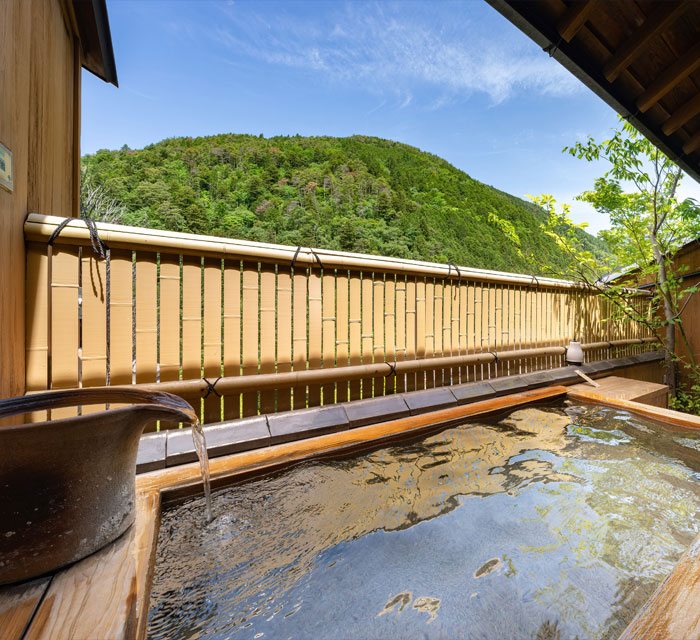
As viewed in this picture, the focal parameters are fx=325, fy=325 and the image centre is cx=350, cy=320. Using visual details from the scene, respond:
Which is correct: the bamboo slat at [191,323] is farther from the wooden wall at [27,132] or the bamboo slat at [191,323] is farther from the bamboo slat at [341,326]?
the bamboo slat at [341,326]

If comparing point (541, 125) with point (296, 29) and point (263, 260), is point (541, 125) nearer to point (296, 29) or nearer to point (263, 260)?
point (296, 29)

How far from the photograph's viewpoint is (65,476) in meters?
0.80

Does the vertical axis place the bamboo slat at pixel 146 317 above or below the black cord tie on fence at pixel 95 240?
below

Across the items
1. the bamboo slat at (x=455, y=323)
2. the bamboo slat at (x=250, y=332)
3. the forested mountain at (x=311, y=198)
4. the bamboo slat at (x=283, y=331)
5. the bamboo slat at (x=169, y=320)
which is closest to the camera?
the bamboo slat at (x=169, y=320)

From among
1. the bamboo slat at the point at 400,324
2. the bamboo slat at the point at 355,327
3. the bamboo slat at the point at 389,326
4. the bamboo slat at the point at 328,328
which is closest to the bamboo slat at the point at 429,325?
the bamboo slat at the point at 400,324

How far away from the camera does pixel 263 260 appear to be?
1.95 metres

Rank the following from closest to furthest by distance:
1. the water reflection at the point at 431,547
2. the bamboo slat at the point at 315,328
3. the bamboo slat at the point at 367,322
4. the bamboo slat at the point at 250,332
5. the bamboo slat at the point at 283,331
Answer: the water reflection at the point at 431,547, the bamboo slat at the point at 250,332, the bamboo slat at the point at 283,331, the bamboo slat at the point at 315,328, the bamboo slat at the point at 367,322

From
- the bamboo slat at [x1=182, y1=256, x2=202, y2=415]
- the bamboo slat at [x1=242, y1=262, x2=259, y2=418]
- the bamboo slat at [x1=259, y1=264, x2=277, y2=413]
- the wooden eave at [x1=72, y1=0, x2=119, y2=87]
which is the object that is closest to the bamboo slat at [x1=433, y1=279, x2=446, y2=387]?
the bamboo slat at [x1=259, y1=264, x2=277, y2=413]

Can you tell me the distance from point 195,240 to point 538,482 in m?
2.18

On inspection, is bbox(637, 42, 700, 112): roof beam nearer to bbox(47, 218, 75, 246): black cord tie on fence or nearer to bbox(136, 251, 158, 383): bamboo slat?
bbox(136, 251, 158, 383): bamboo slat

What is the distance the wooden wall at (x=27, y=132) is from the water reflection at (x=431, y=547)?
1.03 metres

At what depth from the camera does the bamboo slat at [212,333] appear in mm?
1787

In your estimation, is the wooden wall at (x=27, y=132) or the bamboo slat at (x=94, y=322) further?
the bamboo slat at (x=94, y=322)

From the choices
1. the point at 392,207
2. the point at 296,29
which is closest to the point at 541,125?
the point at 392,207
